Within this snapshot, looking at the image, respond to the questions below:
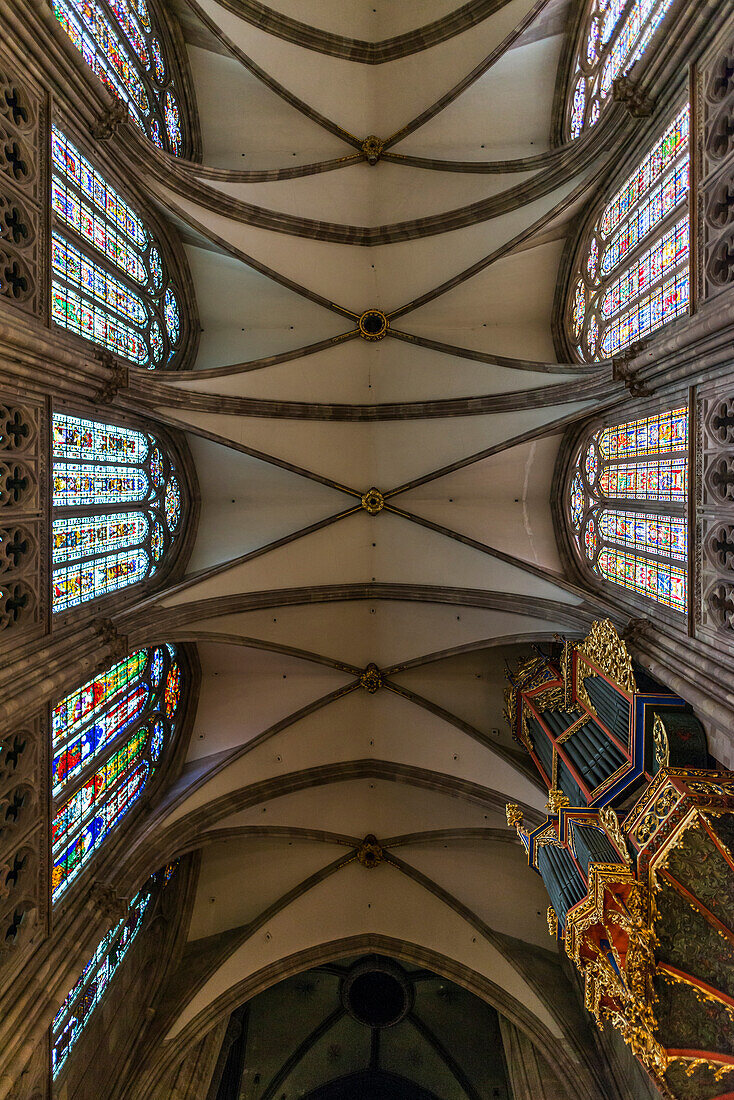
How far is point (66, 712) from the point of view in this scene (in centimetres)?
920

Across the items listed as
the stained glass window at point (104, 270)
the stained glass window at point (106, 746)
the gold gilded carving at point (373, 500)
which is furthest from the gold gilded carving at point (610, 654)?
the stained glass window at point (104, 270)

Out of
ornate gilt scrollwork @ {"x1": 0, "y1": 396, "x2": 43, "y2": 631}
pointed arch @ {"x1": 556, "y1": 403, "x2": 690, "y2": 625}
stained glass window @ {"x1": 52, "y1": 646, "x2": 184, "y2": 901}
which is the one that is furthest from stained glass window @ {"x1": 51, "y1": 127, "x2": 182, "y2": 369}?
pointed arch @ {"x1": 556, "y1": 403, "x2": 690, "y2": 625}

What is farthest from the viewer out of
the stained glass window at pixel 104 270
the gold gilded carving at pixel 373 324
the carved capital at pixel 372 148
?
the gold gilded carving at pixel 373 324

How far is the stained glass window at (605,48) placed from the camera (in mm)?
9023

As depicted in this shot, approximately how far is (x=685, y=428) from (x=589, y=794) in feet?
17.9

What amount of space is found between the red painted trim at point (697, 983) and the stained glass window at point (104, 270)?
11.2m

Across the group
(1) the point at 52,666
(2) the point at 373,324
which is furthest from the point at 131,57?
(1) the point at 52,666

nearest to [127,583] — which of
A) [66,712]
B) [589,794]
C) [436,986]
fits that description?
[66,712]

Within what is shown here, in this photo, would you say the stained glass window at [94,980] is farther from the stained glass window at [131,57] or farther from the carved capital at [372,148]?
the carved capital at [372,148]

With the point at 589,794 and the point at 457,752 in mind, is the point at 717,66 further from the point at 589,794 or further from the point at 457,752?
the point at 457,752

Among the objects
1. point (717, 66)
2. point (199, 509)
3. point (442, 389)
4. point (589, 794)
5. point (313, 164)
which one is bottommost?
point (589, 794)

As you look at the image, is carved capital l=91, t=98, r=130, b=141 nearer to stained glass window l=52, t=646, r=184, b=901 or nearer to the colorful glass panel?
the colorful glass panel

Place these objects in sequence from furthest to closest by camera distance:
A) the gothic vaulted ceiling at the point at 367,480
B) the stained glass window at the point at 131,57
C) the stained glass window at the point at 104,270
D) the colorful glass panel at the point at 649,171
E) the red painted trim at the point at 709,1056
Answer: the gothic vaulted ceiling at the point at 367,480
the stained glass window at the point at 131,57
the stained glass window at the point at 104,270
the colorful glass panel at the point at 649,171
the red painted trim at the point at 709,1056

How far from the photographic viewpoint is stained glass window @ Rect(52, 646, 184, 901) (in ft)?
29.8
